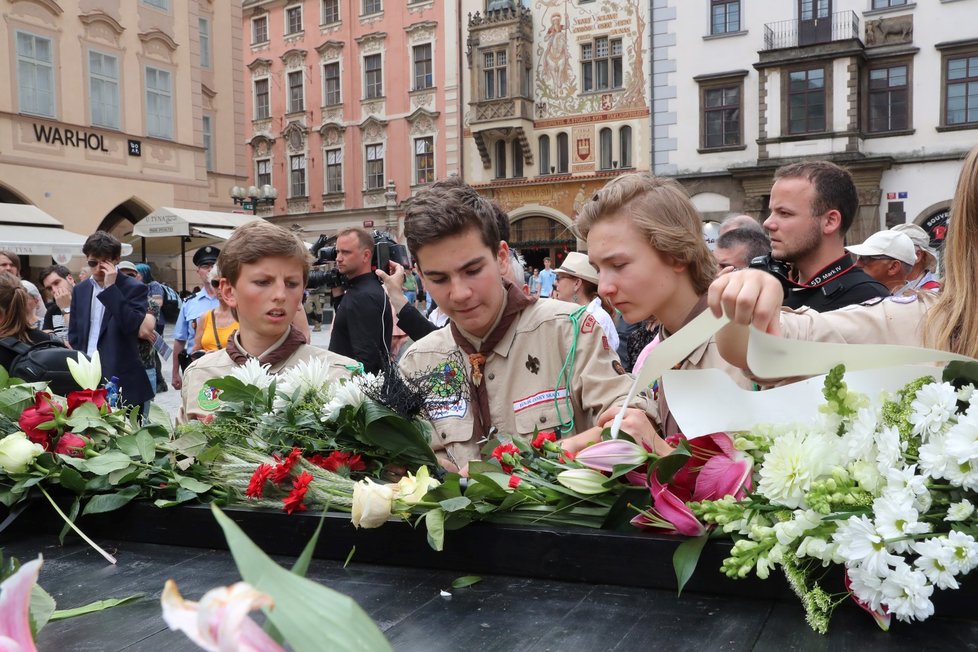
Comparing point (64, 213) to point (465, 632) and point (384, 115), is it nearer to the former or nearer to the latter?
point (384, 115)

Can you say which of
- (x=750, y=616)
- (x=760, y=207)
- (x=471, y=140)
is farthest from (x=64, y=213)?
(x=750, y=616)

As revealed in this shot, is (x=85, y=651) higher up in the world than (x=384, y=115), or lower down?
lower down

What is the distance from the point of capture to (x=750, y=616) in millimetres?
1155

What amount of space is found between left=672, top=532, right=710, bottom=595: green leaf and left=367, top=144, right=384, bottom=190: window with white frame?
3029cm

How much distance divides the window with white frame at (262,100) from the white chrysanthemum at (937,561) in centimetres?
3490

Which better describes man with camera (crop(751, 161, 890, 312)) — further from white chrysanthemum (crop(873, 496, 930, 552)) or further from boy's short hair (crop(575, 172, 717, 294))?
white chrysanthemum (crop(873, 496, 930, 552))

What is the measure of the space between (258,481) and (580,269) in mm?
3979

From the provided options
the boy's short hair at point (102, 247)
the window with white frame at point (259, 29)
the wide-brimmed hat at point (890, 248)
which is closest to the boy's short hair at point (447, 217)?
the wide-brimmed hat at point (890, 248)

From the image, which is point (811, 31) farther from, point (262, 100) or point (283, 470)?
point (283, 470)

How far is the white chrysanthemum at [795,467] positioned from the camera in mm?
1111

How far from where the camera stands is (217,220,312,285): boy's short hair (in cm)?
286

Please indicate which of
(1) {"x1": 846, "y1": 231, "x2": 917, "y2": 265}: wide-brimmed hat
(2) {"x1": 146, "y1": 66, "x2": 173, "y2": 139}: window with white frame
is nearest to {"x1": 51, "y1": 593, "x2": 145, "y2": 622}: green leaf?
(1) {"x1": 846, "y1": 231, "x2": 917, "y2": 265}: wide-brimmed hat

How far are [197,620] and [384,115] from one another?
102ft

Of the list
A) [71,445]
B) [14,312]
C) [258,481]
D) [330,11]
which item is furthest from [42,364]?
[330,11]
